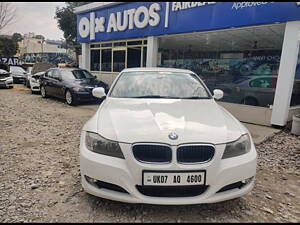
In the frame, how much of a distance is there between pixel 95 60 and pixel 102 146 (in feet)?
39.1

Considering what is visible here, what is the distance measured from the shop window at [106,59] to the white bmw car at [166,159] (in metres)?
10.3

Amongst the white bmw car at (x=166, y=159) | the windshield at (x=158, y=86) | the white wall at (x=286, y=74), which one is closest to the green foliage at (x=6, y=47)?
the windshield at (x=158, y=86)

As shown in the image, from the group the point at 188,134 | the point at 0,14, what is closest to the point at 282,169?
the point at 188,134

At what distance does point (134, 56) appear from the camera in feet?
35.6

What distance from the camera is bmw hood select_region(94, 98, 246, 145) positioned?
215 centimetres

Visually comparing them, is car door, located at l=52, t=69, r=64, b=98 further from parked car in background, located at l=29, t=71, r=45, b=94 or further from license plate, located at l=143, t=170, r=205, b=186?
license plate, located at l=143, t=170, r=205, b=186

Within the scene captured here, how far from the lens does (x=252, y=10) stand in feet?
20.7

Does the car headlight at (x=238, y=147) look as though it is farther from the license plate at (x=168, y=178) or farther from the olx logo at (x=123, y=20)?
the olx logo at (x=123, y=20)

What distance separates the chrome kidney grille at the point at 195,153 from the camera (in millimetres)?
2086

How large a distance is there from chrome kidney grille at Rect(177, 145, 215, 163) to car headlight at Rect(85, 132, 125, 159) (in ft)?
1.76

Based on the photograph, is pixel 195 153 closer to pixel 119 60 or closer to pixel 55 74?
pixel 55 74

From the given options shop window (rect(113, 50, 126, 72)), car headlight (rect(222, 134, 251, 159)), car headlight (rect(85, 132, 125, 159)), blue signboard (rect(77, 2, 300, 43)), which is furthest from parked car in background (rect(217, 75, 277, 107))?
car headlight (rect(85, 132, 125, 159))

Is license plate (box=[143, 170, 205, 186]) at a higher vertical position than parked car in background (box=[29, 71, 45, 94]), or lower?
higher

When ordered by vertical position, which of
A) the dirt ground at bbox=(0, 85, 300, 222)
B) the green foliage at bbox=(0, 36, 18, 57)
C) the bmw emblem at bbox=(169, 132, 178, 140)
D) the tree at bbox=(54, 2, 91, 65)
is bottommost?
the dirt ground at bbox=(0, 85, 300, 222)
